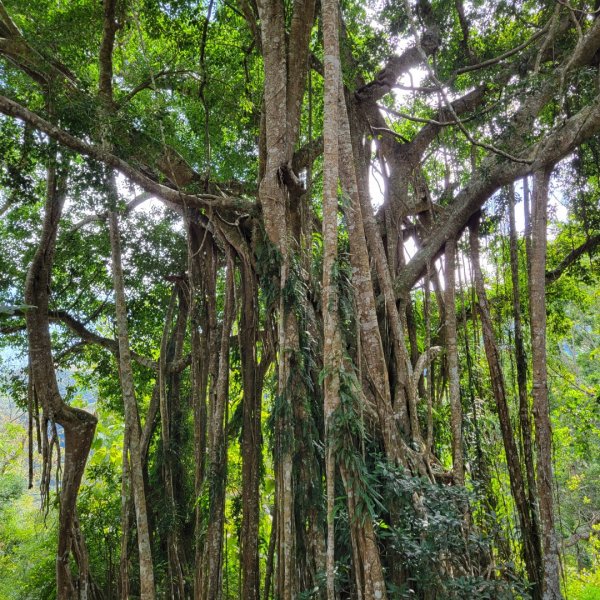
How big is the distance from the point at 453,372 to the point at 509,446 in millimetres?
739

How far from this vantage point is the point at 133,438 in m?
4.05

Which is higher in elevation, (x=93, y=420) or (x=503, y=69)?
(x=503, y=69)

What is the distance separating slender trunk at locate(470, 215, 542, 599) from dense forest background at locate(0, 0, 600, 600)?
20mm

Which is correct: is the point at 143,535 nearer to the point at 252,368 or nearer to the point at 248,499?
the point at 248,499

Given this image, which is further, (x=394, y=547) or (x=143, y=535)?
(x=143, y=535)

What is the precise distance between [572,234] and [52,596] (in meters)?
8.10

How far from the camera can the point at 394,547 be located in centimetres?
298

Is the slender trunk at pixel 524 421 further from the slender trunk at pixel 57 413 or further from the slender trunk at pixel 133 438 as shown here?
the slender trunk at pixel 57 413

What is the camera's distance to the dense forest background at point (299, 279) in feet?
10.5

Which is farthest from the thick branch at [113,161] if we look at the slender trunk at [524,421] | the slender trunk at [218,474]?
the slender trunk at [524,421]

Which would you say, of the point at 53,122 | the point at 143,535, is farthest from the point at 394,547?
the point at 53,122

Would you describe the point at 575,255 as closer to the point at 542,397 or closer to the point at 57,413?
the point at 542,397

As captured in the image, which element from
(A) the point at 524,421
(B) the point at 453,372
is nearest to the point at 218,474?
(B) the point at 453,372

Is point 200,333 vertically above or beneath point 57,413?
above
